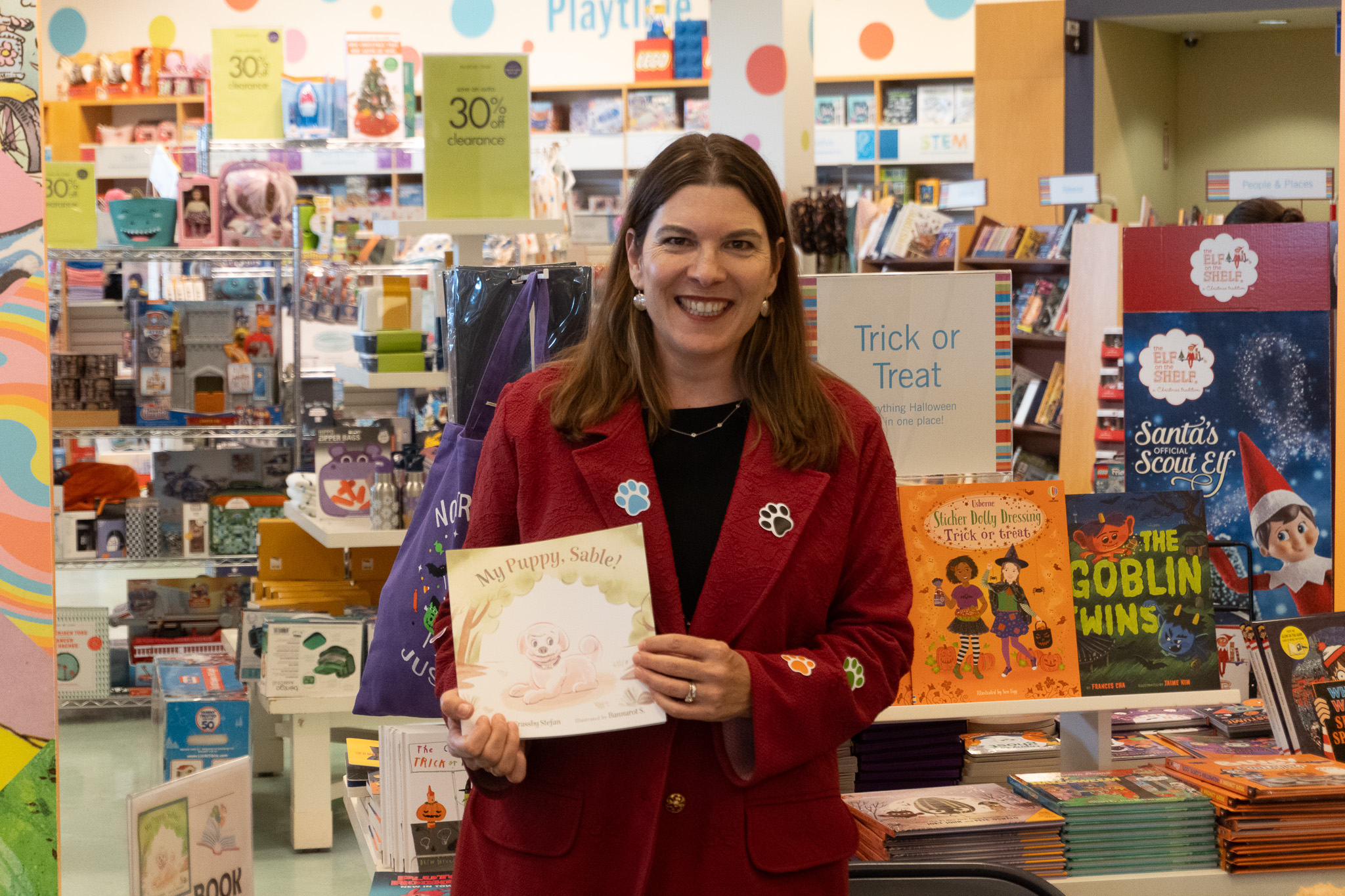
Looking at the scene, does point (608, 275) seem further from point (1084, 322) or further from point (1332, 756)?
point (1084, 322)

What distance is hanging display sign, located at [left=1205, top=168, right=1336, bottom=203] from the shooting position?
4359mm

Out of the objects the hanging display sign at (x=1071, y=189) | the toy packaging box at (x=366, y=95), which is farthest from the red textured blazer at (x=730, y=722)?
the toy packaging box at (x=366, y=95)

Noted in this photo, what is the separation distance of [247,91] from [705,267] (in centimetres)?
646

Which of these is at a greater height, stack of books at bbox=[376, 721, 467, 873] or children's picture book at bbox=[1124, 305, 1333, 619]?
children's picture book at bbox=[1124, 305, 1333, 619]

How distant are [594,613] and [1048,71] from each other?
869 cm

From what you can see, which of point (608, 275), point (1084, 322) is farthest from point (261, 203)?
point (608, 275)

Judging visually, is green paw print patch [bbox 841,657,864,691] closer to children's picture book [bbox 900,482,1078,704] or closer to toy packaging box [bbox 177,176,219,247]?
children's picture book [bbox 900,482,1078,704]

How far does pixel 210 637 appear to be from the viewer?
549 centimetres

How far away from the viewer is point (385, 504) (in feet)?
13.5

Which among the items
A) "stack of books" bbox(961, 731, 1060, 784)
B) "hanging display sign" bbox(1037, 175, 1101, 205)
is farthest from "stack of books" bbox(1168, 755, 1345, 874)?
"hanging display sign" bbox(1037, 175, 1101, 205)

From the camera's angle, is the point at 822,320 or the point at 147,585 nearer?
the point at 822,320

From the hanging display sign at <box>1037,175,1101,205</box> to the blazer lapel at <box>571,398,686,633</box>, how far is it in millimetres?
4607

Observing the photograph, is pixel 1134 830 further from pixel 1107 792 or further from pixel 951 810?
pixel 951 810

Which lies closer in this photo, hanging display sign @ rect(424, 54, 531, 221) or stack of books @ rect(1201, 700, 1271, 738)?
stack of books @ rect(1201, 700, 1271, 738)
